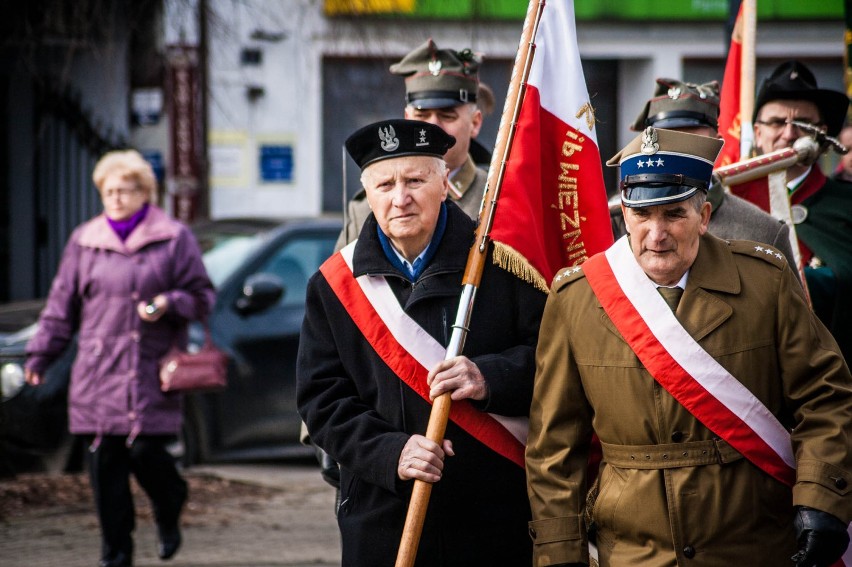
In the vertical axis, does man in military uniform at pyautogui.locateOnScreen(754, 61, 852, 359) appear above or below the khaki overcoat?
above

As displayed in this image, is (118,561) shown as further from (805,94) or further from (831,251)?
(805,94)

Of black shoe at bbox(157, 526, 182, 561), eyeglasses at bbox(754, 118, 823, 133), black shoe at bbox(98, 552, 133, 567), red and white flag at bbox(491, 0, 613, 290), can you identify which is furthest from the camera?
black shoe at bbox(157, 526, 182, 561)

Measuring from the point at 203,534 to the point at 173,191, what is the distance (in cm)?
818

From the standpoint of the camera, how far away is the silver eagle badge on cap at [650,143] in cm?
369

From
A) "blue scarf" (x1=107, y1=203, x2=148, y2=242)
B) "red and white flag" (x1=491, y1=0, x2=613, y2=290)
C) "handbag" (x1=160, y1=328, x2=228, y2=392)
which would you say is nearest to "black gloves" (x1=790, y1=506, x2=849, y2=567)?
"red and white flag" (x1=491, y1=0, x2=613, y2=290)

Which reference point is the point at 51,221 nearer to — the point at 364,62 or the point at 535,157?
the point at 364,62

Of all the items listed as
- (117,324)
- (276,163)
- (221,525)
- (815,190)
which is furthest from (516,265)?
(276,163)

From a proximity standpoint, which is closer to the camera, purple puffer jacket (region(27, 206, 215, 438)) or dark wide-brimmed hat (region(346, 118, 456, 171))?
dark wide-brimmed hat (region(346, 118, 456, 171))

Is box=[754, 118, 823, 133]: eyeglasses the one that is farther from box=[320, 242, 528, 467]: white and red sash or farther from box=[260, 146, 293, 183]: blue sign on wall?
box=[260, 146, 293, 183]: blue sign on wall

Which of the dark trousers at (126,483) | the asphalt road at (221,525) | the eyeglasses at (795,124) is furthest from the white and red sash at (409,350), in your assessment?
the asphalt road at (221,525)

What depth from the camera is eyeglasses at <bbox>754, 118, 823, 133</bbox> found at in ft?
17.9

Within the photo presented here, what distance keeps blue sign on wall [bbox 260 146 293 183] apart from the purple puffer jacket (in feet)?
32.0

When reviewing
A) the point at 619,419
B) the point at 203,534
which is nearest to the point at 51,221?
the point at 203,534

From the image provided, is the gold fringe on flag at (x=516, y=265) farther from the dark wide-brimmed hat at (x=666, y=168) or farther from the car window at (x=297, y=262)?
the car window at (x=297, y=262)
